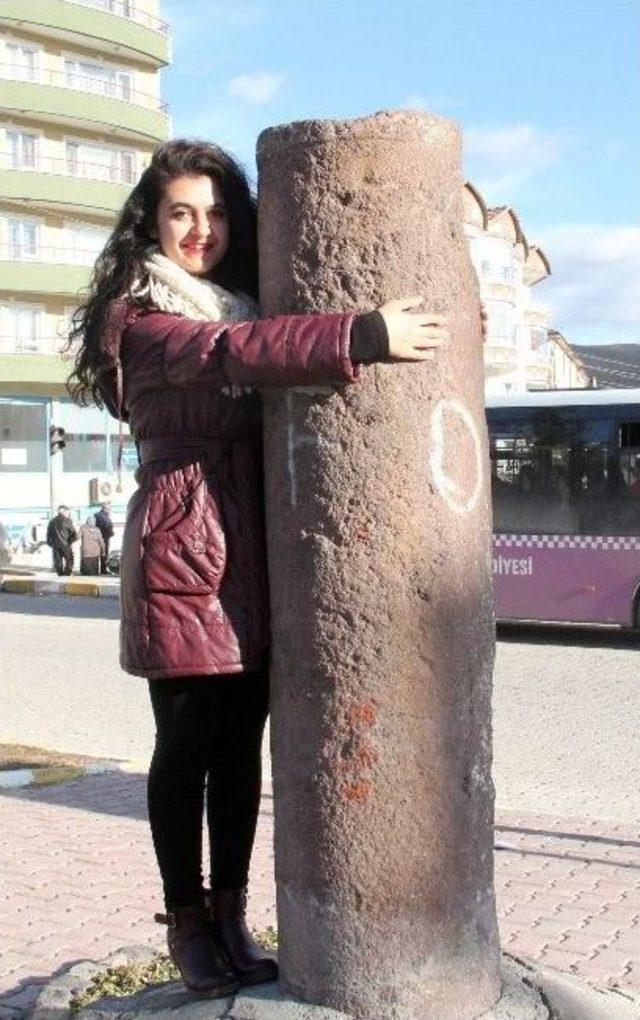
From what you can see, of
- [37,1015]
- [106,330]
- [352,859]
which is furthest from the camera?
[37,1015]

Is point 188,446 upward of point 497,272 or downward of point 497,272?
downward

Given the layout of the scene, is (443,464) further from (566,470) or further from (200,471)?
(566,470)

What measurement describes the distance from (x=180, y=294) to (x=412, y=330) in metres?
0.57

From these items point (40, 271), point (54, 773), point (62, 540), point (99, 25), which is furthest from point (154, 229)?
point (99, 25)

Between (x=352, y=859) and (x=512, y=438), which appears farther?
(x=512, y=438)

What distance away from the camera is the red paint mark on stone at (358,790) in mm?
2906

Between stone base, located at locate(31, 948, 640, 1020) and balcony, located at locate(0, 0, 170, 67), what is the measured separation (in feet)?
124

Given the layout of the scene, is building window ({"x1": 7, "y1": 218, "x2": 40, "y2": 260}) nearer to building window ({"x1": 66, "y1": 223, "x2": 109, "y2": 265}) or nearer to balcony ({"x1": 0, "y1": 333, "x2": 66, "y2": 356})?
building window ({"x1": 66, "y1": 223, "x2": 109, "y2": 265})

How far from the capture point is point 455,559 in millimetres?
2992

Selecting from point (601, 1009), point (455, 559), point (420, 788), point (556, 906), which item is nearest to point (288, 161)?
point (455, 559)

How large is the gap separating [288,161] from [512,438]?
12777 millimetres

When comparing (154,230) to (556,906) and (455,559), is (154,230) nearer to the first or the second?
(455,559)

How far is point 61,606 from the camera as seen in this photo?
21625 millimetres

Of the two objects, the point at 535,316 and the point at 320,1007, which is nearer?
the point at 320,1007
